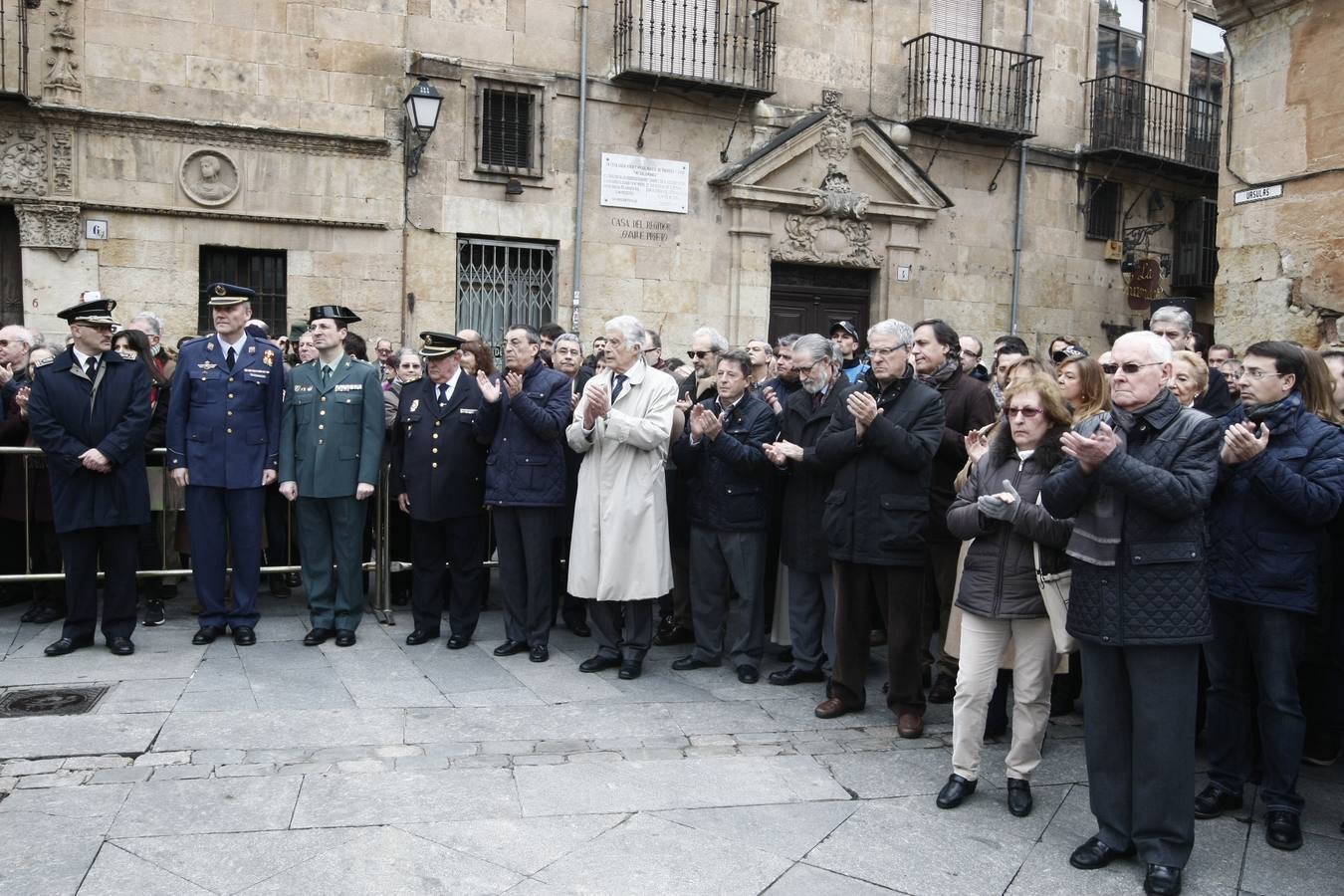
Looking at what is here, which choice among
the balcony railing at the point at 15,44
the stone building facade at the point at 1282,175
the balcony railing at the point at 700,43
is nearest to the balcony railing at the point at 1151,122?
the balcony railing at the point at 700,43

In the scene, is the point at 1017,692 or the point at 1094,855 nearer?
the point at 1094,855

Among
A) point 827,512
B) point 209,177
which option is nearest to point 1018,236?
point 209,177

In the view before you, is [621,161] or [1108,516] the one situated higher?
[621,161]

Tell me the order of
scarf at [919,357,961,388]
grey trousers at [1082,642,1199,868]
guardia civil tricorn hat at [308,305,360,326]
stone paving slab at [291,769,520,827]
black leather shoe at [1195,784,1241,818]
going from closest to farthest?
1. grey trousers at [1082,642,1199,868]
2. stone paving slab at [291,769,520,827]
3. black leather shoe at [1195,784,1241,818]
4. scarf at [919,357,961,388]
5. guardia civil tricorn hat at [308,305,360,326]

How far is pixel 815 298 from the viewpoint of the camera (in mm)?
16375

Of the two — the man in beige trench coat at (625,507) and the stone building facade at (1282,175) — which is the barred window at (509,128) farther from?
the man in beige trench coat at (625,507)

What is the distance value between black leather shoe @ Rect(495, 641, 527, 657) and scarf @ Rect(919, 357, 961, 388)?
9.69ft

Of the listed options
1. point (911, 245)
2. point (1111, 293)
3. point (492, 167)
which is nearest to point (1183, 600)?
point (492, 167)

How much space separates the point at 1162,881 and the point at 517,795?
246cm

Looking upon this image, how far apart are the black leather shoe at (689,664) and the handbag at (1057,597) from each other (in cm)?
267

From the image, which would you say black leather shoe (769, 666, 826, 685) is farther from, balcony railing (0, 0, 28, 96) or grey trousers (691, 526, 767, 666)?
balcony railing (0, 0, 28, 96)

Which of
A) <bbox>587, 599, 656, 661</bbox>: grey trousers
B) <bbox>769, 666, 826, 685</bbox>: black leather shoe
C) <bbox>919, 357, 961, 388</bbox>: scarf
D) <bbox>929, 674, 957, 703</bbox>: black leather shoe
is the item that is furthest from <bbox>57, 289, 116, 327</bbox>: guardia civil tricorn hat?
<bbox>929, 674, 957, 703</bbox>: black leather shoe

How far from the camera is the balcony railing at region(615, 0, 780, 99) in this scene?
14.6m

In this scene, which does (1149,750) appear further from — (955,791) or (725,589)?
(725,589)
